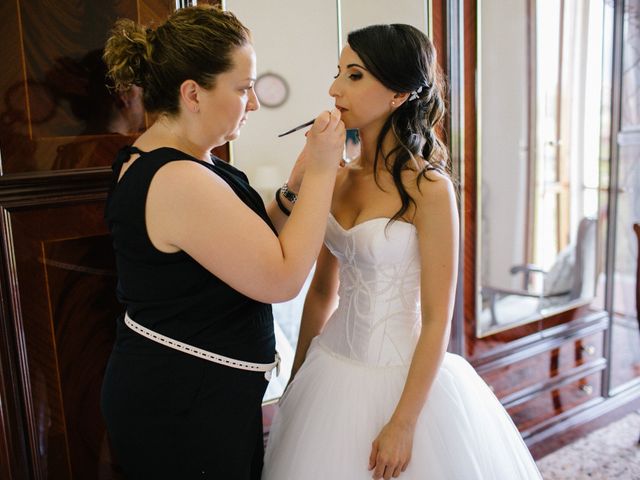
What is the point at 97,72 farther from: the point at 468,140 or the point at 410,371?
the point at 468,140

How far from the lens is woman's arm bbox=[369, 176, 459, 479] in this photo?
4.08 ft

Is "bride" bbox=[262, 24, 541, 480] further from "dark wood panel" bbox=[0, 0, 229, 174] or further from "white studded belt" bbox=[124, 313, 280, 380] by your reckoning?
"dark wood panel" bbox=[0, 0, 229, 174]

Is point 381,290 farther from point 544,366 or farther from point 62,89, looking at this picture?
point 544,366

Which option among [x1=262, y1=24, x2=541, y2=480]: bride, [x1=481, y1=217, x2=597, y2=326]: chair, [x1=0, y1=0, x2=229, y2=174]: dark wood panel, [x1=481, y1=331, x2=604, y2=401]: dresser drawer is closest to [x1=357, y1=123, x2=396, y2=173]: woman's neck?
[x1=262, y1=24, x2=541, y2=480]: bride

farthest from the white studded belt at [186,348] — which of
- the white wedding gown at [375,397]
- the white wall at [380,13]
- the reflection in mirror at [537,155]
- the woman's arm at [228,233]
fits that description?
the reflection in mirror at [537,155]

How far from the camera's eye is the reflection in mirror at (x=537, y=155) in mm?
2203

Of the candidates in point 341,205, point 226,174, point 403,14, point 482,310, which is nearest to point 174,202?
point 226,174

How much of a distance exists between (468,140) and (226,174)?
1210 mm

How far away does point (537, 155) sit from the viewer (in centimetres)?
235

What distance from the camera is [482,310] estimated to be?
2283mm

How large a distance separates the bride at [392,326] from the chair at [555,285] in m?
0.93

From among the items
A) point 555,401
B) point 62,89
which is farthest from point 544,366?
point 62,89

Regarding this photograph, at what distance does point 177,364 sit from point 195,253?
0.23m

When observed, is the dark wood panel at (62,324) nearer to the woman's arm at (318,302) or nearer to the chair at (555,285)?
the woman's arm at (318,302)
